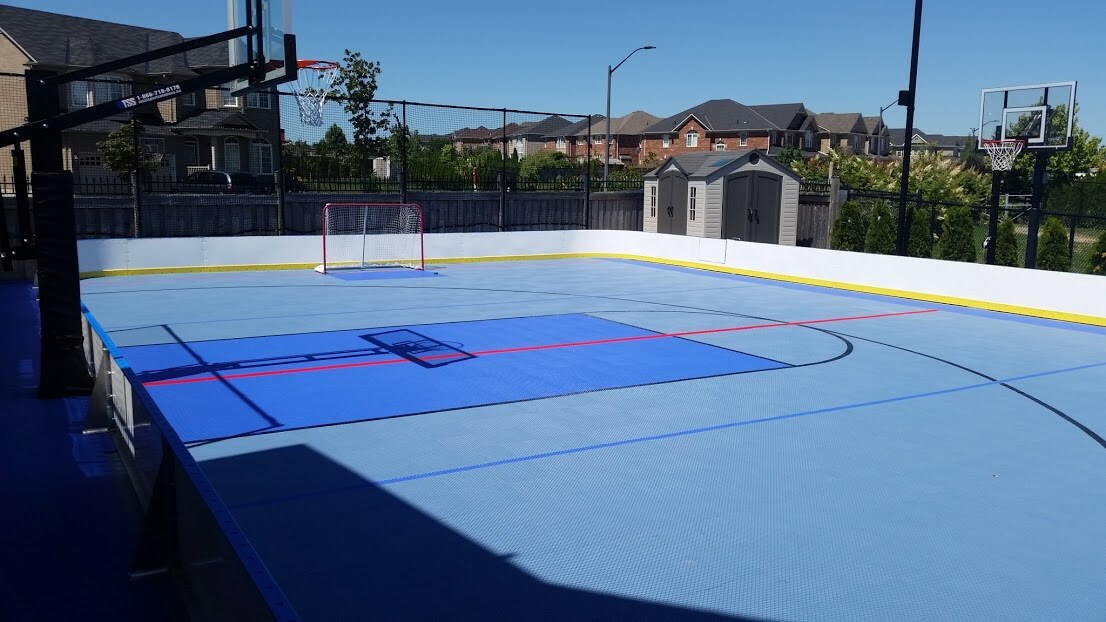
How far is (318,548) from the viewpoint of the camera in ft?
17.1

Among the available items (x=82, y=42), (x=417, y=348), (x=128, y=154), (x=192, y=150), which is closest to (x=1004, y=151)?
(x=417, y=348)

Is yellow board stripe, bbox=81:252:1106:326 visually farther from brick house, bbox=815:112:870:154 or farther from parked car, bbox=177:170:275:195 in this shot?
brick house, bbox=815:112:870:154

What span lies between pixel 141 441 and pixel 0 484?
60.9 inches

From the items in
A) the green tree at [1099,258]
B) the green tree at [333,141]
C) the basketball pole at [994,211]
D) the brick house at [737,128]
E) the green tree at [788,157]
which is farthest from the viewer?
the brick house at [737,128]

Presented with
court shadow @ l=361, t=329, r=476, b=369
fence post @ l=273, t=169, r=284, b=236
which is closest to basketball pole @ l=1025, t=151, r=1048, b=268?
court shadow @ l=361, t=329, r=476, b=369

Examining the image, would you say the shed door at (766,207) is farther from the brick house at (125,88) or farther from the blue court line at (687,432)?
the brick house at (125,88)

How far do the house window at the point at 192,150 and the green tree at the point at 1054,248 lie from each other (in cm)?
3459

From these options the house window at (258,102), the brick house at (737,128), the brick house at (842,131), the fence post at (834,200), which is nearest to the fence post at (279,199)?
the house window at (258,102)

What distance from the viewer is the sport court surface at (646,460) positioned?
15.8 ft

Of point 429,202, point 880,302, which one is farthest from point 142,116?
point 880,302

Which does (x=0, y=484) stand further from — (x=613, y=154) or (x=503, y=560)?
(x=613, y=154)

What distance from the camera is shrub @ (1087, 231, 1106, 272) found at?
18.8 metres

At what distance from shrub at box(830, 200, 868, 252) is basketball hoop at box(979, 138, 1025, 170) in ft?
15.8

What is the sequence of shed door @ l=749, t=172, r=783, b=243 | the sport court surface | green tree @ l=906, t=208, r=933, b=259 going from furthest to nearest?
shed door @ l=749, t=172, r=783, b=243
green tree @ l=906, t=208, r=933, b=259
the sport court surface
